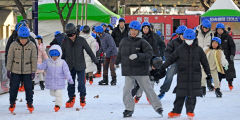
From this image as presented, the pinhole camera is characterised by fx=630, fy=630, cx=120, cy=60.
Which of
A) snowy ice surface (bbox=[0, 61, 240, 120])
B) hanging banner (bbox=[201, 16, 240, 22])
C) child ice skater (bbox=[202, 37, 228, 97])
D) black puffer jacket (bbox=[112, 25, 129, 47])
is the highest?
hanging banner (bbox=[201, 16, 240, 22])

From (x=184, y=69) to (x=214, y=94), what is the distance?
16.2 ft

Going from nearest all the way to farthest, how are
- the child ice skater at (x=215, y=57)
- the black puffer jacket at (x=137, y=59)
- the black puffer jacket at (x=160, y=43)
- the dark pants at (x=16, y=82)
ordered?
1. the black puffer jacket at (x=137, y=59)
2. the dark pants at (x=16, y=82)
3. the black puffer jacket at (x=160, y=43)
4. the child ice skater at (x=215, y=57)

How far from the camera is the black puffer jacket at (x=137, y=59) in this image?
9734 millimetres

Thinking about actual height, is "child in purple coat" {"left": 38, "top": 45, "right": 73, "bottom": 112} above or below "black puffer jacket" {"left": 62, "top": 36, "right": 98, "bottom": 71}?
below

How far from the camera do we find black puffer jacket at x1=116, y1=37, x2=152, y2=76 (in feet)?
31.9

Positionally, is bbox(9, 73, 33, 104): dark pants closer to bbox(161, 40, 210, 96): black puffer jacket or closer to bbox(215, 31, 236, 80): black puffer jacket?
bbox(161, 40, 210, 96): black puffer jacket

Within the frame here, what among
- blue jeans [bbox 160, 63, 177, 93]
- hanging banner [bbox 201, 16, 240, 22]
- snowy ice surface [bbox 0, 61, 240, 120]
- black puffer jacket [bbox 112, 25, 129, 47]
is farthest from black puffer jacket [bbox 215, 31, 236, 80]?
hanging banner [bbox 201, 16, 240, 22]

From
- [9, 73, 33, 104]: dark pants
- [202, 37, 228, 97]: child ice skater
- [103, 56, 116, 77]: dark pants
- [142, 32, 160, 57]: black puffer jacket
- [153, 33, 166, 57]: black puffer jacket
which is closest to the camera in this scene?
[9, 73, 33, 104]: dark pants

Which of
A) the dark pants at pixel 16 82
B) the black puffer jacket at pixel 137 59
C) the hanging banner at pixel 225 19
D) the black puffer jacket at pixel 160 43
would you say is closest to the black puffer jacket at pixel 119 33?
the black puffer jacket at pixel 160 43

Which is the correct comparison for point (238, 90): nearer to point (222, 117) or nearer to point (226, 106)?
point (226, 106)

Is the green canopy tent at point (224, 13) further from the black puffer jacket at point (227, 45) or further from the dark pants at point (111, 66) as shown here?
the black puffer jacket at point (227, 45)

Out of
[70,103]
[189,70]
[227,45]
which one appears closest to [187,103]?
[189,70]

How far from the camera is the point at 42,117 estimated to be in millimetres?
9875

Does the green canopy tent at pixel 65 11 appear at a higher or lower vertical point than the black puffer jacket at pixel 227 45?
higher
